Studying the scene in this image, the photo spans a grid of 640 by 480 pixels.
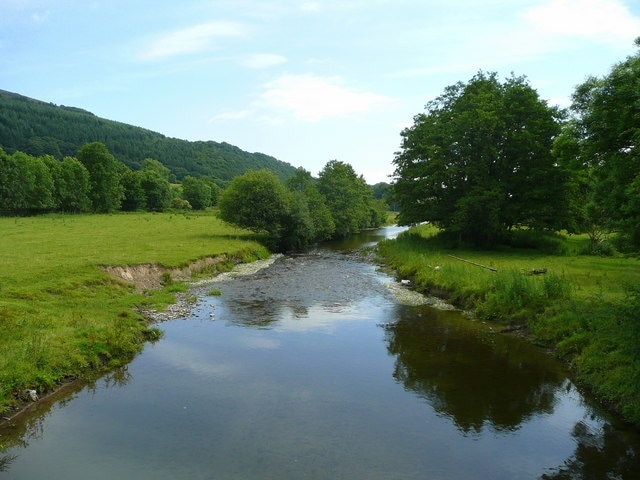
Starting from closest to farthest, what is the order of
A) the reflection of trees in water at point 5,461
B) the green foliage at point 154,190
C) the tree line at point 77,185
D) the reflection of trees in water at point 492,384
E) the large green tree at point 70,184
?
the reflection of trees in water at point 5,461 < the reflection of trees in water at point 492,384 < the tree line at point 77,185 < the large green tree at point 70,184 < the green foliage at point 154,190

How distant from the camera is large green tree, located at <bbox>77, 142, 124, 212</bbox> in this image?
352 feet

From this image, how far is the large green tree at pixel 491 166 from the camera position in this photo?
42.7 metres

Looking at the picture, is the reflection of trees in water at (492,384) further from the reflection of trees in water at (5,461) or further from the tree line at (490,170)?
the tree line at (490,170)

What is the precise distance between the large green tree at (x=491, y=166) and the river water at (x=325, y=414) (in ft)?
81.0

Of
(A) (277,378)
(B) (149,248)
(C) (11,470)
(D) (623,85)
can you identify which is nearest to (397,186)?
(B) (149,248)

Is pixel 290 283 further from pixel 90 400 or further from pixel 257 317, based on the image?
pixel 90 400

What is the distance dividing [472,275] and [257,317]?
581 inches

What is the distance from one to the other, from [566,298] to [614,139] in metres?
7.80

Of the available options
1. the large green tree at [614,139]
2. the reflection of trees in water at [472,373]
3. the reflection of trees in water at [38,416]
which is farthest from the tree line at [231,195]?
the reflection of trees in water at [38,416]

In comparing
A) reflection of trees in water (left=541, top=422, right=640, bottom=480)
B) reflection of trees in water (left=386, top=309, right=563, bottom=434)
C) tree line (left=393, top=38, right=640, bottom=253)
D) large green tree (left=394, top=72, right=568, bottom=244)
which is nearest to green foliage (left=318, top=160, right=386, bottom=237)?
tree line (left=393, top=38, right=640, bottom=253)

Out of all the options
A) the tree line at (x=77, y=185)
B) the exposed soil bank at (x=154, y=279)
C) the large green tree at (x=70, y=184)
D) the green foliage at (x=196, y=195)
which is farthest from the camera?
the green foliage at (x=196, y=195)

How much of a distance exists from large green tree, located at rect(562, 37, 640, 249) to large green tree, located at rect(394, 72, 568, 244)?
2146 cm

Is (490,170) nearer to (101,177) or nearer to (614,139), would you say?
(614,139)

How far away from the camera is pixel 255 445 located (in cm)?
1188
